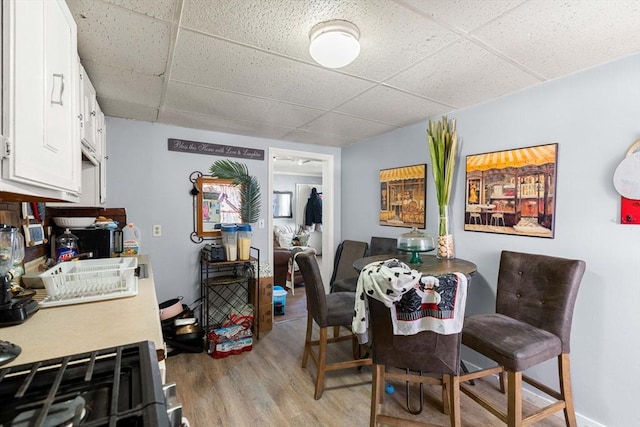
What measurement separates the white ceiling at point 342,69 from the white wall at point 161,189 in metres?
0.38

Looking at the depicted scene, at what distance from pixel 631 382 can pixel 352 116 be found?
2.54 metres

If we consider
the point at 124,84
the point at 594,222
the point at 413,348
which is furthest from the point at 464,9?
the point at 124,84

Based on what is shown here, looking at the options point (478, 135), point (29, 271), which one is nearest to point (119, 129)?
point (29, 271)

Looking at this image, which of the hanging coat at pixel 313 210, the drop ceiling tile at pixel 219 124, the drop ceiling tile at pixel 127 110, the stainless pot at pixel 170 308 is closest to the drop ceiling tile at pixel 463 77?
the drop ceiling tile at pixel 219 124

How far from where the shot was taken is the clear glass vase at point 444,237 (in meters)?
2.44

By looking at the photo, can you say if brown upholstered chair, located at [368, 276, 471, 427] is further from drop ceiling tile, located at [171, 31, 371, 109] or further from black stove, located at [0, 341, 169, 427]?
drop ceiling tile, located at [171, 31, 371, 109]

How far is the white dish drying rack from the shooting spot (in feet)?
4.33

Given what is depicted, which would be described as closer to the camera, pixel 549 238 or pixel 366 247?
pixel 549 238

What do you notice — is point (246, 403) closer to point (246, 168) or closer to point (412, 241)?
point (412, 241)

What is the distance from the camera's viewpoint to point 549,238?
6.40ft

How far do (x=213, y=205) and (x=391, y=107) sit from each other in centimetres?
204

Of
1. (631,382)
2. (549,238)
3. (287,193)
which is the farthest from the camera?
(287,193)

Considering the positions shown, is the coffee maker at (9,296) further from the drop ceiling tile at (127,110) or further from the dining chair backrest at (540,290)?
the dining chair backrest at (540,290)

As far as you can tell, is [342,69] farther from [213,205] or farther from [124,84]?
[213,205]
